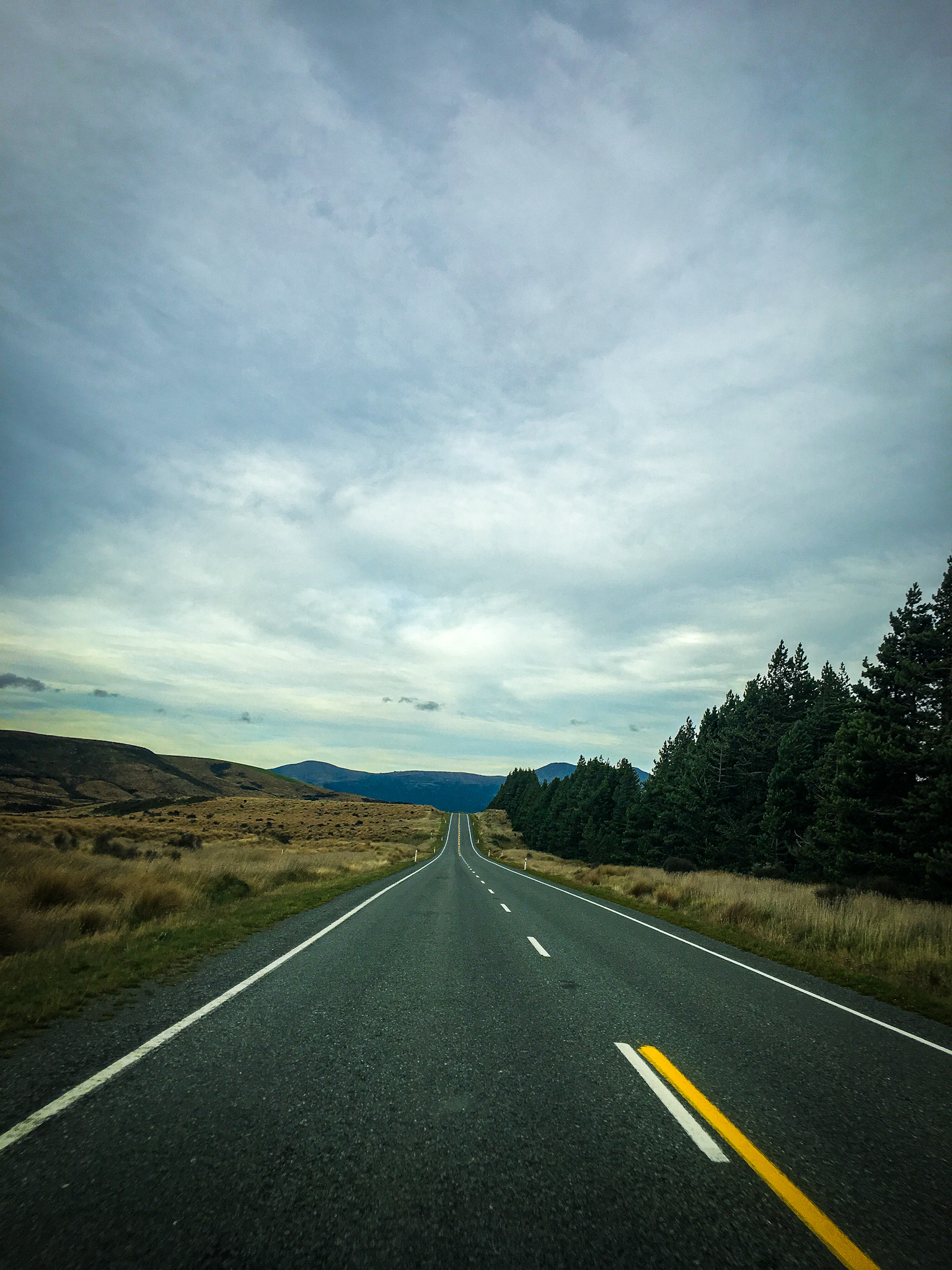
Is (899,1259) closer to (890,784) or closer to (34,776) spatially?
(890,784)

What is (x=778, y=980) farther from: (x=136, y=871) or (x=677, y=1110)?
(x=136, y=871)

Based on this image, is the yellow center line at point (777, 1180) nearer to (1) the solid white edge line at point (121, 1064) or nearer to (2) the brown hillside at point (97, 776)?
(1) the solid white edge line at point (121, 1064)

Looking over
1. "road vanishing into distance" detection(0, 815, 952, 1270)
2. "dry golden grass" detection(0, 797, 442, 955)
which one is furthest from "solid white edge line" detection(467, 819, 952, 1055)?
"dry golden grass" detection(0, 797, 442, 955)

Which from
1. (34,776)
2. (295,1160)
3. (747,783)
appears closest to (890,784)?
(747,783)

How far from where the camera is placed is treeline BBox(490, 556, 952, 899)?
22.0 meters

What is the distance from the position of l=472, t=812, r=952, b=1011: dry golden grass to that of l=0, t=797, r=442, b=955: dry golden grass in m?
12.6

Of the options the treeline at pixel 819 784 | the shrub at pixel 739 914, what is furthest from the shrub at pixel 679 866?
the shrub at pixel 739 914

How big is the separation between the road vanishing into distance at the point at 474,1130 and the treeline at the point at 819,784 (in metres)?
17.8

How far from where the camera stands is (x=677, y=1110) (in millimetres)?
4375

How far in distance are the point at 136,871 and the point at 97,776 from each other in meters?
152

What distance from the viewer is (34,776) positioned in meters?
132

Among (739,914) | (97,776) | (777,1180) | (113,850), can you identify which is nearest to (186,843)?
(113,850)

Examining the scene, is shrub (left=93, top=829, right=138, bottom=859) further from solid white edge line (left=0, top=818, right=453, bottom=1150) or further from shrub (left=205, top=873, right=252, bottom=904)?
solid white edge line (left=0, top=818, right=453, bottom=1150)

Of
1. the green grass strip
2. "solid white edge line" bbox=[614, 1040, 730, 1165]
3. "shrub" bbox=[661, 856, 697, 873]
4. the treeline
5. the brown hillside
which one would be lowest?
the brown hillside
